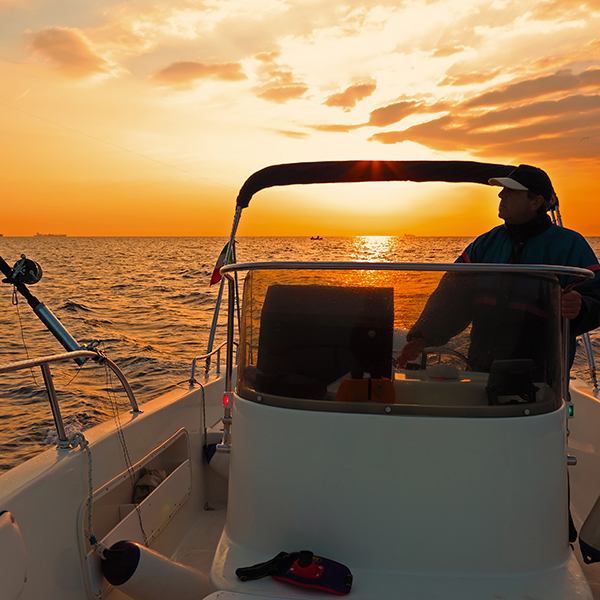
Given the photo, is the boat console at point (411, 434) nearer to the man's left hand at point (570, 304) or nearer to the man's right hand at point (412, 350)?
the man's right hand at point (412, 350)

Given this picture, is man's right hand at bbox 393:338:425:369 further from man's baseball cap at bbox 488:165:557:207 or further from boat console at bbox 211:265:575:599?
man's baseball cap at bbox 488:165:557:207

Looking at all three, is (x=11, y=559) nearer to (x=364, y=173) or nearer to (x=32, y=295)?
(x=32, y=295)

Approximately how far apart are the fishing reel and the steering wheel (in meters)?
1.92

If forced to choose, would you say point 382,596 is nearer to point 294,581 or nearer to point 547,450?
point 294,581

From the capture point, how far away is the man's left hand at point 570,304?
6.34ft

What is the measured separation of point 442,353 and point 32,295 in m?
2.02

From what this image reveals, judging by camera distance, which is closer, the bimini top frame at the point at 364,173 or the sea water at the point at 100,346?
the bimini top frame at the point at 364,173

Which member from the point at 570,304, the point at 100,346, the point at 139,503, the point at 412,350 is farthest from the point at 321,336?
the point at 100,346

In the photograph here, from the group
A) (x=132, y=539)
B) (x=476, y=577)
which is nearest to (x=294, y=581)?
(x=476, y=577)

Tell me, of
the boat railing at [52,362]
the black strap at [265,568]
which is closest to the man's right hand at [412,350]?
the black strap at [265,568]

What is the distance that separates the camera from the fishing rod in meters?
2.38

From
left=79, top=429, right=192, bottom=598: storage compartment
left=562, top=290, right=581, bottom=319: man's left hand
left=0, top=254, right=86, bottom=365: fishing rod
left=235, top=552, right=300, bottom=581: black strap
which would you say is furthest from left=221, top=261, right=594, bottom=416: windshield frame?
left=79, top=429, right=192, bottom=598: storage compartment

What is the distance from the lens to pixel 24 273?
2594mm

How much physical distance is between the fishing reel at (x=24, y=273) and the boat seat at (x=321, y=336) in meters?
1.39
